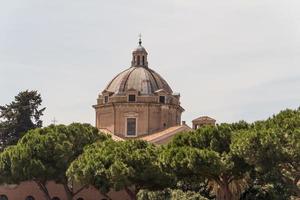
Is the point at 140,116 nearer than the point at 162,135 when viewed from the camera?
No

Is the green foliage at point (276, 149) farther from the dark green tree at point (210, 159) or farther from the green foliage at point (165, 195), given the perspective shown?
the green foliage at point (165, 195)

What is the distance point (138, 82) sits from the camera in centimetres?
6744

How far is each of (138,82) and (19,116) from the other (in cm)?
1279

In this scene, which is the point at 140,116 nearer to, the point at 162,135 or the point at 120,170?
the point at 162,135

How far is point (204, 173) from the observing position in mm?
40156

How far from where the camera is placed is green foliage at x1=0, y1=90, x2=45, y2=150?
2569 inches

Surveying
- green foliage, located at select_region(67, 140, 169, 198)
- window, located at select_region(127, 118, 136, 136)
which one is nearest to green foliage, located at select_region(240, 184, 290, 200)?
green foliage, located at select_region(67, 140, 169, 198)

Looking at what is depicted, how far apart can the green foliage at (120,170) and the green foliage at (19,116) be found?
24.3 metres

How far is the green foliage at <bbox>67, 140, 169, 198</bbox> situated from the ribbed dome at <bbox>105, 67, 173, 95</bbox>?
81.3 ft

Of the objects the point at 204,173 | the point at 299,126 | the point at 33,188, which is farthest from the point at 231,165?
the point at 33,188

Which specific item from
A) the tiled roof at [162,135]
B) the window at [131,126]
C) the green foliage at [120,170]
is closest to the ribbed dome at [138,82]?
the window at [131,126]

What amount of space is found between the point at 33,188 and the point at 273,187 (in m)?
26.2

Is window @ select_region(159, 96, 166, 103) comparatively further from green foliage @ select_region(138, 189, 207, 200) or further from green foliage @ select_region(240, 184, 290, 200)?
green foliage @ select_region(240, 184, 290, 200)

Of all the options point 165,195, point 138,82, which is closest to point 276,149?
point 165,195
